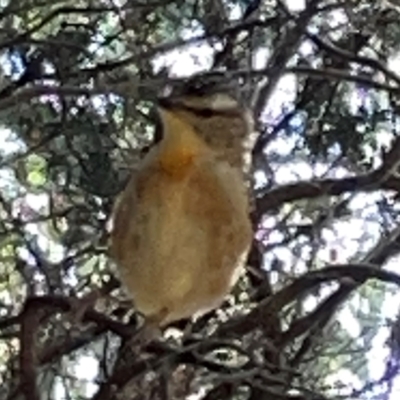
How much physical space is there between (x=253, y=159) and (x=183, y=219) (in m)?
0.38

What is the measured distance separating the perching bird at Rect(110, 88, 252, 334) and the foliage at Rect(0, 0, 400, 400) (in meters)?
0.18

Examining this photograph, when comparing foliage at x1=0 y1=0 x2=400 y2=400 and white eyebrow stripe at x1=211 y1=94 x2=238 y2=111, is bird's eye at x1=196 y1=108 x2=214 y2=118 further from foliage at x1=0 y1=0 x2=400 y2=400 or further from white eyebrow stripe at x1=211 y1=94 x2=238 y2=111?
foliage at x1=0 y1=0 x2=400 y2=400

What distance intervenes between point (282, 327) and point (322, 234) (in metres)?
0.16

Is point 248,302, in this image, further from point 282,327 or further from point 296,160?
point 296,160

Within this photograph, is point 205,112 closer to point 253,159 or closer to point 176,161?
point 176,161

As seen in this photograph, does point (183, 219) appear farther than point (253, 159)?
No

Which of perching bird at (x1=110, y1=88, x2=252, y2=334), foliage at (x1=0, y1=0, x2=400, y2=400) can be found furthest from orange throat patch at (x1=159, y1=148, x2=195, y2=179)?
foliage at (x1=0, y1=0, x2=400, y2=400)

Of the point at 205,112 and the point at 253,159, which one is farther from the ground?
the point at 253,159

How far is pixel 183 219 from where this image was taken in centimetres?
71

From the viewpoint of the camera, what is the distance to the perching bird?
71cm

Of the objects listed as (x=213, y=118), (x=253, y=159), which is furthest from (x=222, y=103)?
(x=253, y=159)

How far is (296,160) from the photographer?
4.12 feet

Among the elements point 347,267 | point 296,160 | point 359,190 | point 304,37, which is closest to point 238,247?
point 347,267

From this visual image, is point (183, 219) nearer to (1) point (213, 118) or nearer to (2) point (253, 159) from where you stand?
(1) point (213, 118)
